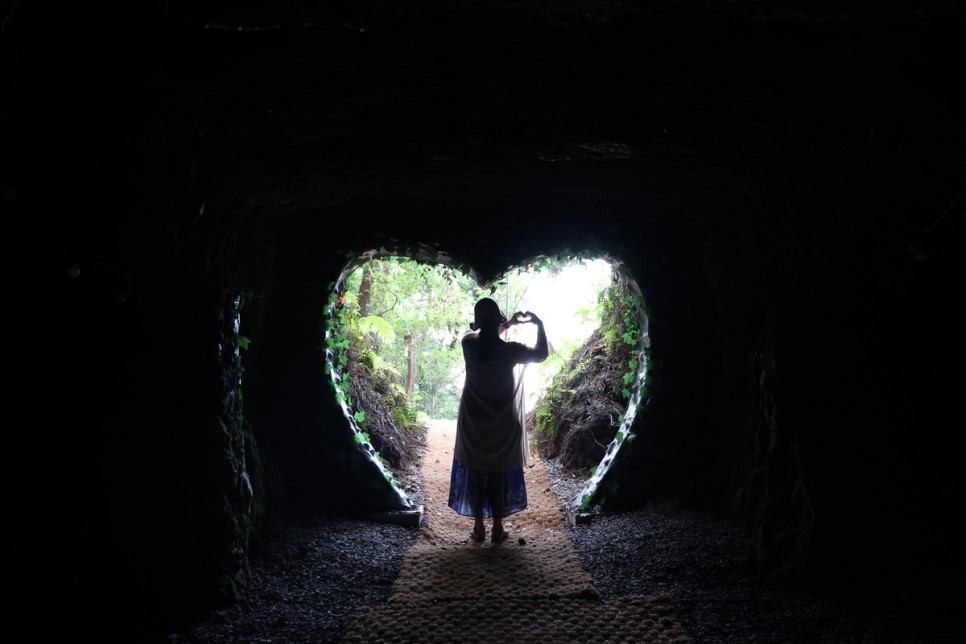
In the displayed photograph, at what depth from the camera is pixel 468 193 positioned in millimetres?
5324

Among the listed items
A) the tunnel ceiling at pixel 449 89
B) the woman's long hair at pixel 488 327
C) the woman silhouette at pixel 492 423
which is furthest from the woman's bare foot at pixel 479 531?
the tunnel ceiling at pixel 449 89

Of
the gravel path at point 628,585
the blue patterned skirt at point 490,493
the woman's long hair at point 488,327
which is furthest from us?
the blue patterned skirt at point 490,493

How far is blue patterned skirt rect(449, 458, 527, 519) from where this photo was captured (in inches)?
200

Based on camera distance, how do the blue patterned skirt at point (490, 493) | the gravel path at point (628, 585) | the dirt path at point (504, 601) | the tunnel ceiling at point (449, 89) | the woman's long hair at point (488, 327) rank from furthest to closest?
the blue patterned skirt at point (490, 493) < the woman's long hair at point (488, 327) < the dirt path at point (504, 601) < the gravel path at point (628, 585) < the tunnel ceiling at point (449, 89)

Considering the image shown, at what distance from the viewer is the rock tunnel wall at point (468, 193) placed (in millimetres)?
2146

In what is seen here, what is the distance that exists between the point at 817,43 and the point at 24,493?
11.3ft

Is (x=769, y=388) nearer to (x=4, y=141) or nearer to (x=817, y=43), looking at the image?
(x=817, y=43)

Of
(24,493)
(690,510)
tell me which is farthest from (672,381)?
(24,493)

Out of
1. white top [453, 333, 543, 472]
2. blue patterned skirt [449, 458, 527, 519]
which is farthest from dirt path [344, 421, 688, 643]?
white top [453, 333, 543, 472]

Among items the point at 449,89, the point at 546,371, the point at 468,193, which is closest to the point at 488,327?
the point at 468,193

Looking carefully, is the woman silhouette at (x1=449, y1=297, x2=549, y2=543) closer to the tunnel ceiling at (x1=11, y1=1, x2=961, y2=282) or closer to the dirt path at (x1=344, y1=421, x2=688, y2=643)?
the dirt path at (x1=344, y1=421, x2=688, y2=643)

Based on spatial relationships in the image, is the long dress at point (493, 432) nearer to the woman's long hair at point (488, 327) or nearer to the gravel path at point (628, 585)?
the woman's long hair at point (488, 327)

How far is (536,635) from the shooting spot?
11.0 ft

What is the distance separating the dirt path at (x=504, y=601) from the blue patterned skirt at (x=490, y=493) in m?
0.25
